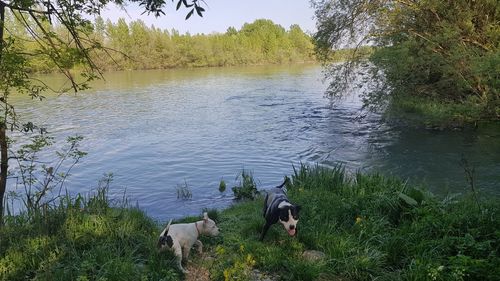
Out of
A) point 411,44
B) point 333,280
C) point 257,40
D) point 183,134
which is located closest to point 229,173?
point 183,134

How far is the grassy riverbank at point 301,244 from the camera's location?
4.46m

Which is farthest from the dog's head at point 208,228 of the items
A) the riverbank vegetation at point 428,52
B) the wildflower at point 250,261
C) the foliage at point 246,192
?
the riverbank vegetation at point 428,52

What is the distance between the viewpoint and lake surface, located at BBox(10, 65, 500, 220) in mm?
11109

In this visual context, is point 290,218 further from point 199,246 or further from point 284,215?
point 199,246

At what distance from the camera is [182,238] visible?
16.6 feet

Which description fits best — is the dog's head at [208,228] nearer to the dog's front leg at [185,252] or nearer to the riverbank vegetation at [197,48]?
the dog's front leg at [185,252]

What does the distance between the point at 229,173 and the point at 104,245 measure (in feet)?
24.8

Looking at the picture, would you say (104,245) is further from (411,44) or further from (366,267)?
(411,44)

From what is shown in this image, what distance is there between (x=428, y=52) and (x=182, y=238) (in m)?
14.1

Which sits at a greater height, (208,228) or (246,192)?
(208,228)

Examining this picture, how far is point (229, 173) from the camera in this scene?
12.5 m

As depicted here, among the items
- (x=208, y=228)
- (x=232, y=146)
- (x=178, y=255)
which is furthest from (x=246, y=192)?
(x=232, y=146)

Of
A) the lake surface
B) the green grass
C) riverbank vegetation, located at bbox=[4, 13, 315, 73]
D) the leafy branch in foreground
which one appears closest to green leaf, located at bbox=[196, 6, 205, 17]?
the green grass

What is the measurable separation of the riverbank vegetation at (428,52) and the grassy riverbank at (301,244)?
374 inches
